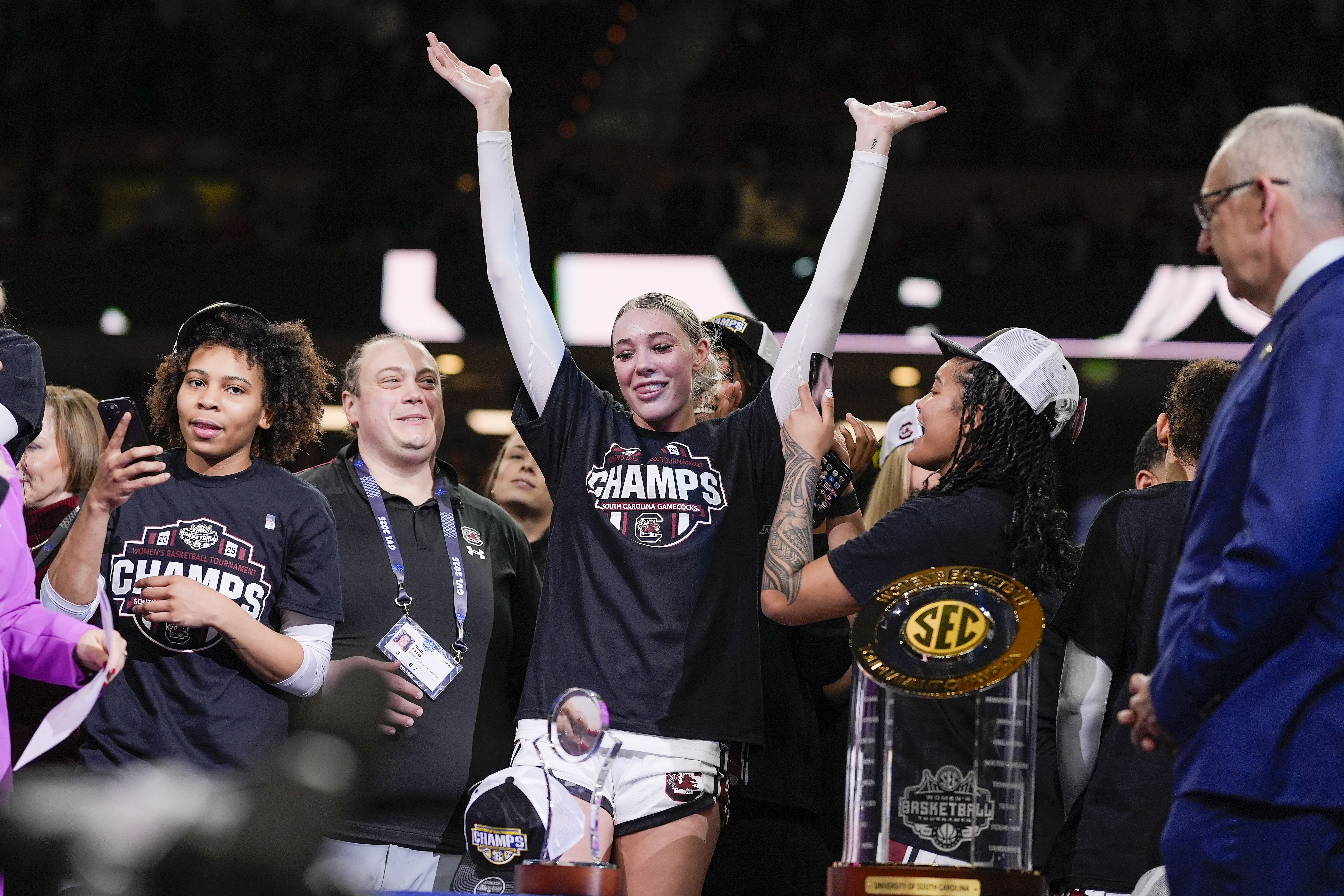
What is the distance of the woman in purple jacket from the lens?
98.5 inches

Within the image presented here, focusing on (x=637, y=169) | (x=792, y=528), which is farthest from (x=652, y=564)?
(x=637, y=169)

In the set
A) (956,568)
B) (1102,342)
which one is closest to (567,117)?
(1102,342)

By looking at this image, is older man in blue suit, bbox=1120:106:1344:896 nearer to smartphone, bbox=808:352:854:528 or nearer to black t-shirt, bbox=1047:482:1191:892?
black t-shirt, bbox=1047:482:1191:892

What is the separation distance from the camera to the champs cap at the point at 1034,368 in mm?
2820

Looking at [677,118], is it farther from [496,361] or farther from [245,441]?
[245,441]

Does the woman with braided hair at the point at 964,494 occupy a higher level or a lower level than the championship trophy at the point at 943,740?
higher

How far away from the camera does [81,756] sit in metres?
2.94

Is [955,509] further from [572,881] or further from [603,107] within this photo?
[603,107]

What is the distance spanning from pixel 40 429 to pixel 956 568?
5.95 ft

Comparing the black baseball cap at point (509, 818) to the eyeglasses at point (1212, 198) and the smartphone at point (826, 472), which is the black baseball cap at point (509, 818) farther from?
the eyeglasses at point (1212, 198)

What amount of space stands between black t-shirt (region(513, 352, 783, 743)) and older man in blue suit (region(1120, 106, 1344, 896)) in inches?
41.3

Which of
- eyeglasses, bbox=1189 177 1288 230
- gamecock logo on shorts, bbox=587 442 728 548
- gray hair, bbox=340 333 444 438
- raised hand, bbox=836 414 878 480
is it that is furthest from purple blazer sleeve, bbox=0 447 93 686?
eyeglasses, bbox=1189 177 1288 230

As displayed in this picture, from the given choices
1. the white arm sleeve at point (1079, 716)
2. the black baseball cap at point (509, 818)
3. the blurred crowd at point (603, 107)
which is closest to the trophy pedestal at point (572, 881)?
the black baseball cap at point (509, 818)

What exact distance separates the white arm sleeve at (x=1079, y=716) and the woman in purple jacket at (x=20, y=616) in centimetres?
182
